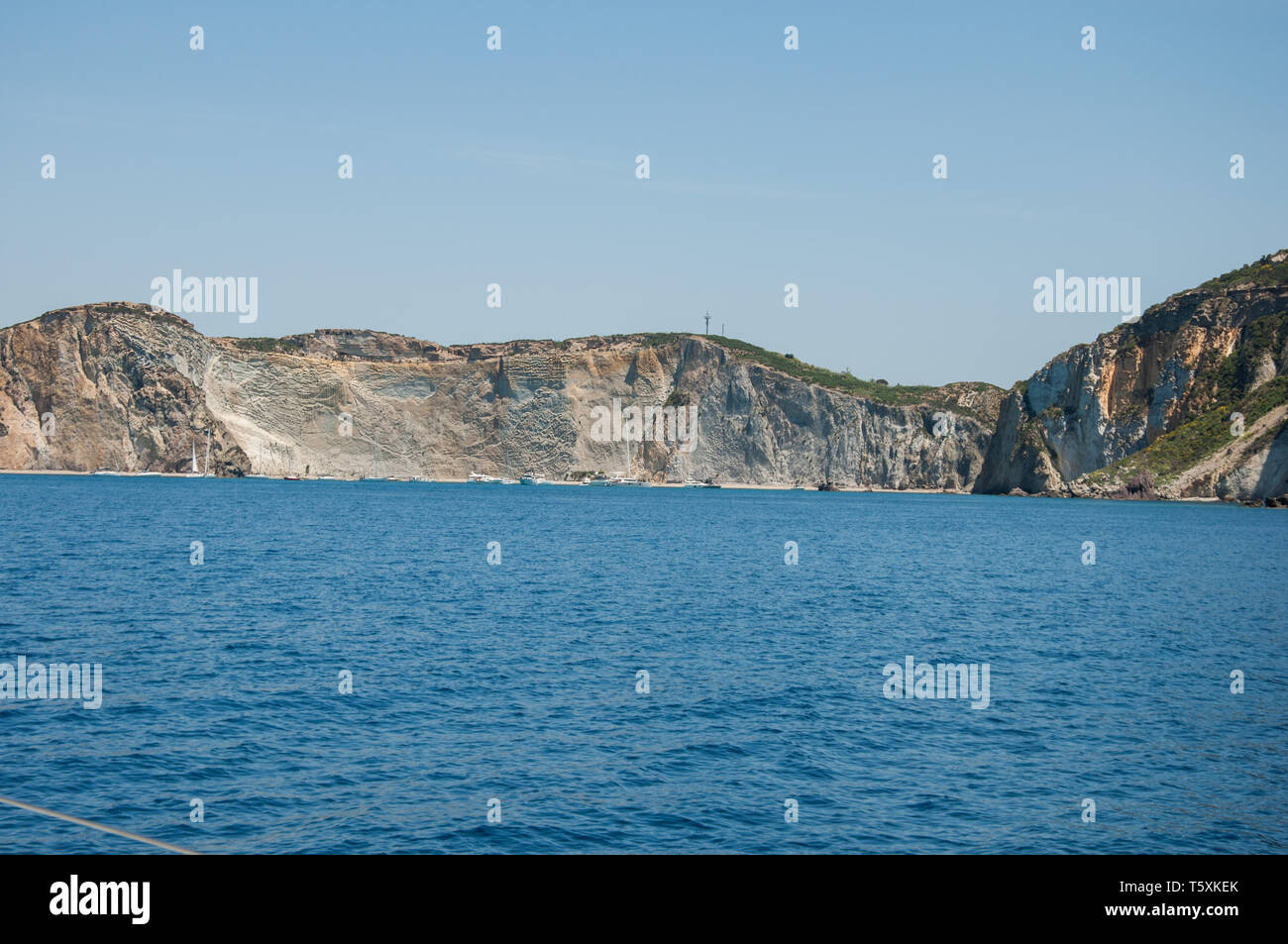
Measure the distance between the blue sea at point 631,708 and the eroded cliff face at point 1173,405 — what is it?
88.0 meters

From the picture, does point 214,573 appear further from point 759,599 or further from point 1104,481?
point 1104,481

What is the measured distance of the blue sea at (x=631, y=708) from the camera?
15.6 metres

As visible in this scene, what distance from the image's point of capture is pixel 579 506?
119 meters

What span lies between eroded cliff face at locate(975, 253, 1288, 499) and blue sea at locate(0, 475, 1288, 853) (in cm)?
8797

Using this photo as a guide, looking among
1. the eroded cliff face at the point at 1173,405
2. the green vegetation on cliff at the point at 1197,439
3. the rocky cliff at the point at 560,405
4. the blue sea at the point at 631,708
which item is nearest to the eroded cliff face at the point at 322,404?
the rocky cliff at the point at 560,405

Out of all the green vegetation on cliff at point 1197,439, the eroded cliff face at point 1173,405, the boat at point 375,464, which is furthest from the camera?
the boat at point 375,464

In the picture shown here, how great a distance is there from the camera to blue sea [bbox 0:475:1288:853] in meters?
15.6

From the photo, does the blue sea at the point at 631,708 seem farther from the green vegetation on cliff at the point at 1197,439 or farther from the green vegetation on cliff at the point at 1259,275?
the green vegetation on cliff at the point at 1259,275

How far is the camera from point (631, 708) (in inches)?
890

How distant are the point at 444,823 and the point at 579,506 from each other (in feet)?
339

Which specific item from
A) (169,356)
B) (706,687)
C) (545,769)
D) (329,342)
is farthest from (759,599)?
(329,342)
